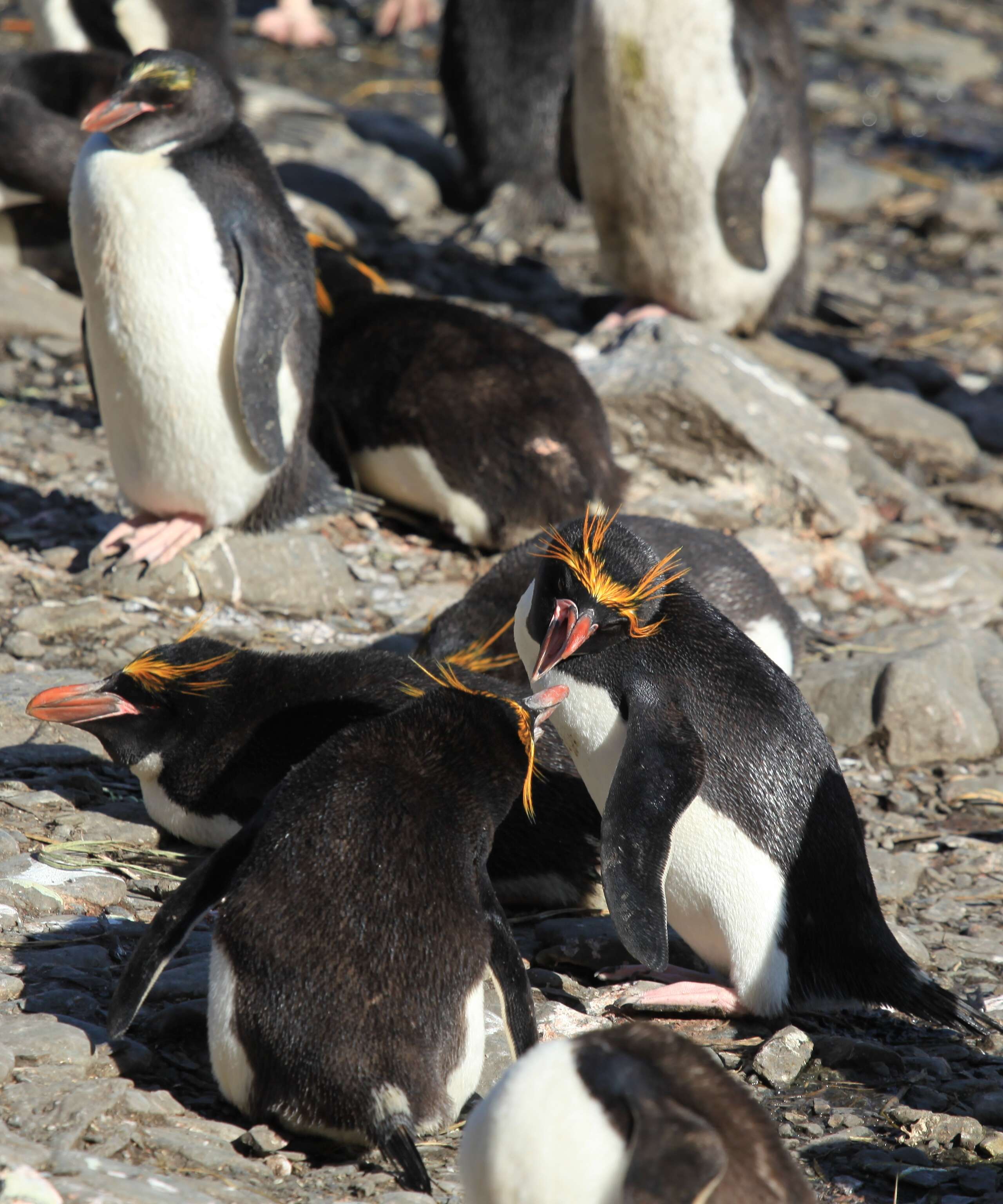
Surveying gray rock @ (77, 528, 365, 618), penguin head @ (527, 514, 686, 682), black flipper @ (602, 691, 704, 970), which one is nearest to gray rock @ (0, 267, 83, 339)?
gray rock @ (77, 528, 365, 618)

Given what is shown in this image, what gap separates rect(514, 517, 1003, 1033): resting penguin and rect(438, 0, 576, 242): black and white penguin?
20.7 ft

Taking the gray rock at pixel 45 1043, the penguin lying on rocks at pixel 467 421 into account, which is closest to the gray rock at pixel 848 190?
the penguin lying on rocks at pixel 467 421

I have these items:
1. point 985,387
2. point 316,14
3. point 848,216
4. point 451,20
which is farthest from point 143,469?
point 316,14

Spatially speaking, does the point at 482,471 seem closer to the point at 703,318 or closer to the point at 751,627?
the point at 751,627

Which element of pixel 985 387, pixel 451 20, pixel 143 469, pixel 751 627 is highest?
pixel 451 20

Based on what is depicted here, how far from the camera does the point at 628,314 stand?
24.0 ft

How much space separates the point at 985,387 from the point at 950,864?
433cm

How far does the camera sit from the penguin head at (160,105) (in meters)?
4.31

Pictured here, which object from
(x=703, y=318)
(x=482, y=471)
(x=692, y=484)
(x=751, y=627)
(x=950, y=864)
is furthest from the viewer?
(x=703, y=318)

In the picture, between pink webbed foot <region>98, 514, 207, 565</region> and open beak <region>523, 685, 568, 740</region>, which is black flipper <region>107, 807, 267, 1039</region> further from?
pink webbed foot <region>98, 514, 207, 565</region>

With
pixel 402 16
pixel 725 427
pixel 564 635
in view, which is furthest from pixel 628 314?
pixel 402 16

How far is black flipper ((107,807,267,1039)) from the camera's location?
2445mm

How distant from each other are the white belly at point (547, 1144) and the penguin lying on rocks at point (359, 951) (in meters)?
0.39

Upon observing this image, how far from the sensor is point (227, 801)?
130 inches
